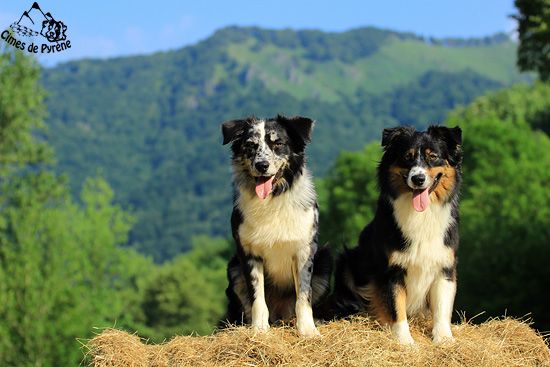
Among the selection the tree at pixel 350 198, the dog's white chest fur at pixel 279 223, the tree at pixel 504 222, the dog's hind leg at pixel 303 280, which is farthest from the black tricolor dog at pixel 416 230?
the tree at pixel 350 198

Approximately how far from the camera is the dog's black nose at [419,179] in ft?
26.4

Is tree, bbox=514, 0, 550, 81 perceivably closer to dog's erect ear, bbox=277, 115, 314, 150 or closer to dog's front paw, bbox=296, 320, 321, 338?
dog's erect ear, bbox=277, 115, 314, 150

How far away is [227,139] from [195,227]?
175 m

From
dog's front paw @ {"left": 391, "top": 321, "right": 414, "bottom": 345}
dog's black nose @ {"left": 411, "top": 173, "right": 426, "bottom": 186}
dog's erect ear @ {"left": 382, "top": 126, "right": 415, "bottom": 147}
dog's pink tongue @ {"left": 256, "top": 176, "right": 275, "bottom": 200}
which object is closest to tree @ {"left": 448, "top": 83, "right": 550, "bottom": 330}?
dog's front paw @ {"left": 391, "top": 321, "right": 414, "bottom": 345}

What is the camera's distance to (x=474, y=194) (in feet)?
145

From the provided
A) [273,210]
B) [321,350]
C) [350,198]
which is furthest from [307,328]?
[350,198]

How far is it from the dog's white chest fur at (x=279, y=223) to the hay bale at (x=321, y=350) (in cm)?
78

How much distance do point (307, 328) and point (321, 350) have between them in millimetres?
795

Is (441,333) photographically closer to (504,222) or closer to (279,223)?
(279,223)

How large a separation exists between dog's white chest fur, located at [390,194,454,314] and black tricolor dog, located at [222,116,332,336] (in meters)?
0.84

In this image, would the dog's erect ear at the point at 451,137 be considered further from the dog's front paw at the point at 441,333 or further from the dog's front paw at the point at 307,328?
the dog's front paw at the point at 307,328

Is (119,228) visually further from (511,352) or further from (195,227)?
(195,227)

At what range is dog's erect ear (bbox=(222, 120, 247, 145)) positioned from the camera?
27.7 ft

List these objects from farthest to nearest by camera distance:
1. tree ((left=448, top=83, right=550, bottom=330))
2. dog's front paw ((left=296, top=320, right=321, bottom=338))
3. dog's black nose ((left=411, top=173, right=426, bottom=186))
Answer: tree ((left=448, top=83, right=550, bottom=330)) → dog's black nose ((left=411, top=173, right=426, bottom=186)) → dog's front paw ((left=296, top=320, right=321, bottom=338))
